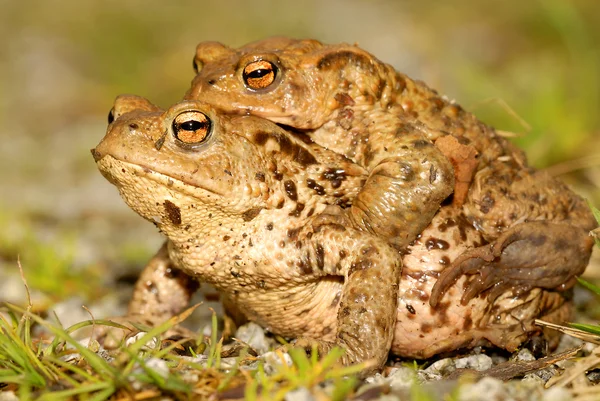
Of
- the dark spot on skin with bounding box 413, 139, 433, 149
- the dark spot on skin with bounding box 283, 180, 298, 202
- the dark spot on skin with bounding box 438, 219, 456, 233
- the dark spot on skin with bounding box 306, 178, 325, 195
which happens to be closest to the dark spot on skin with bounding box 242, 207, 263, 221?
the dark spot on skin with bounding box 283, 180, 298, 202

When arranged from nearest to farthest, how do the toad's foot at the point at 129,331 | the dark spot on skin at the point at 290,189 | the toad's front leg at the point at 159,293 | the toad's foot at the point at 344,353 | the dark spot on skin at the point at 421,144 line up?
the toad's foot at the point at 344,353, the dark spot on skin at the point at 421,144, the dark spot on skin at the point at 290,189, the toad's foot at the point at 129,331, the toad's front leg at the point at 159,293

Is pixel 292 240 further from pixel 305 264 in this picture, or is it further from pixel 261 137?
pixel 261 137

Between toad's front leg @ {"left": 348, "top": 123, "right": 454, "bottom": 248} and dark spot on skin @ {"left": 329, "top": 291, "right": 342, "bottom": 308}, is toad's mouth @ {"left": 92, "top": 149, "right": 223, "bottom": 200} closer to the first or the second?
toad's front leg @ {"left": 348, "top": 123, "right": 454, "bottom": 248}

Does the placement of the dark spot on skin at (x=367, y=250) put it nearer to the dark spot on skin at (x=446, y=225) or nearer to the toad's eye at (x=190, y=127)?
the dark spot on skin at (x=446, y=225)

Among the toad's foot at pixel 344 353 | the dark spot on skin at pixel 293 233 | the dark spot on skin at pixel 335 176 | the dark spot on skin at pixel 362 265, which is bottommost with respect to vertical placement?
the toad's foot at pixel 344 353

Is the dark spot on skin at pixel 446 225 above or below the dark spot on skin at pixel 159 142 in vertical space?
below

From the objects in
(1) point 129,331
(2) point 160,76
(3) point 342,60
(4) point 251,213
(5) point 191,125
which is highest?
(2) point 160,76

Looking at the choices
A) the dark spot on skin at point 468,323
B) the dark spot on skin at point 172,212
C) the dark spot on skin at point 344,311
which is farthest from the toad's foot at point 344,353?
the dark spot on skin at point 172,212

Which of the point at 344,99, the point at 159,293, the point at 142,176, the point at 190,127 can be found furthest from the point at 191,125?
the point at 159,293
